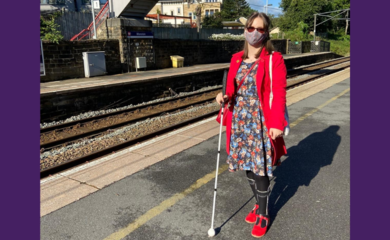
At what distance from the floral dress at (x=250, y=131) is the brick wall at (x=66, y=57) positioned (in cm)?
1214

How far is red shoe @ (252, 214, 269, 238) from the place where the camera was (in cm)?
302

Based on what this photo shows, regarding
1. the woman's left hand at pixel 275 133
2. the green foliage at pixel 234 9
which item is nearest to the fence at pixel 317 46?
the green foliage at pixel 234 9

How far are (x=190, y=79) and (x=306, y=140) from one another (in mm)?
10009

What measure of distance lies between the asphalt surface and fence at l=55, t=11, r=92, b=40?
20.3m

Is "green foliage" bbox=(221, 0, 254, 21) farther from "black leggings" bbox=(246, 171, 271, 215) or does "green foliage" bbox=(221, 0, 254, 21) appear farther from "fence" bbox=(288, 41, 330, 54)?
"black leggings" bbox=(246, 171, 271, 215)

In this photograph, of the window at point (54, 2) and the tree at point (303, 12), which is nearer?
the window at point (54, 2)

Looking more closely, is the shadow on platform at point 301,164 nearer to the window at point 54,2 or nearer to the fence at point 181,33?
the fence at point 181,33

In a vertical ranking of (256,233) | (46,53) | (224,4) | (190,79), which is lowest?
(256,233)

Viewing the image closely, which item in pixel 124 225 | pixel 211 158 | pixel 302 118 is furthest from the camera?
pixel 302 118

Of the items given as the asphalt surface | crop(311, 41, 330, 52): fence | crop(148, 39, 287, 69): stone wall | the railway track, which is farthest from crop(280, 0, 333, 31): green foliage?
the asphalt surface

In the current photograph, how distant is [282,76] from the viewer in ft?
9.14

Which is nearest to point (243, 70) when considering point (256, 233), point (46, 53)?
point (256, 233)

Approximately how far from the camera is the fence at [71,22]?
72.3 ft

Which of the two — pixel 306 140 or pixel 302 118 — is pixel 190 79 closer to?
pixel 302 118
